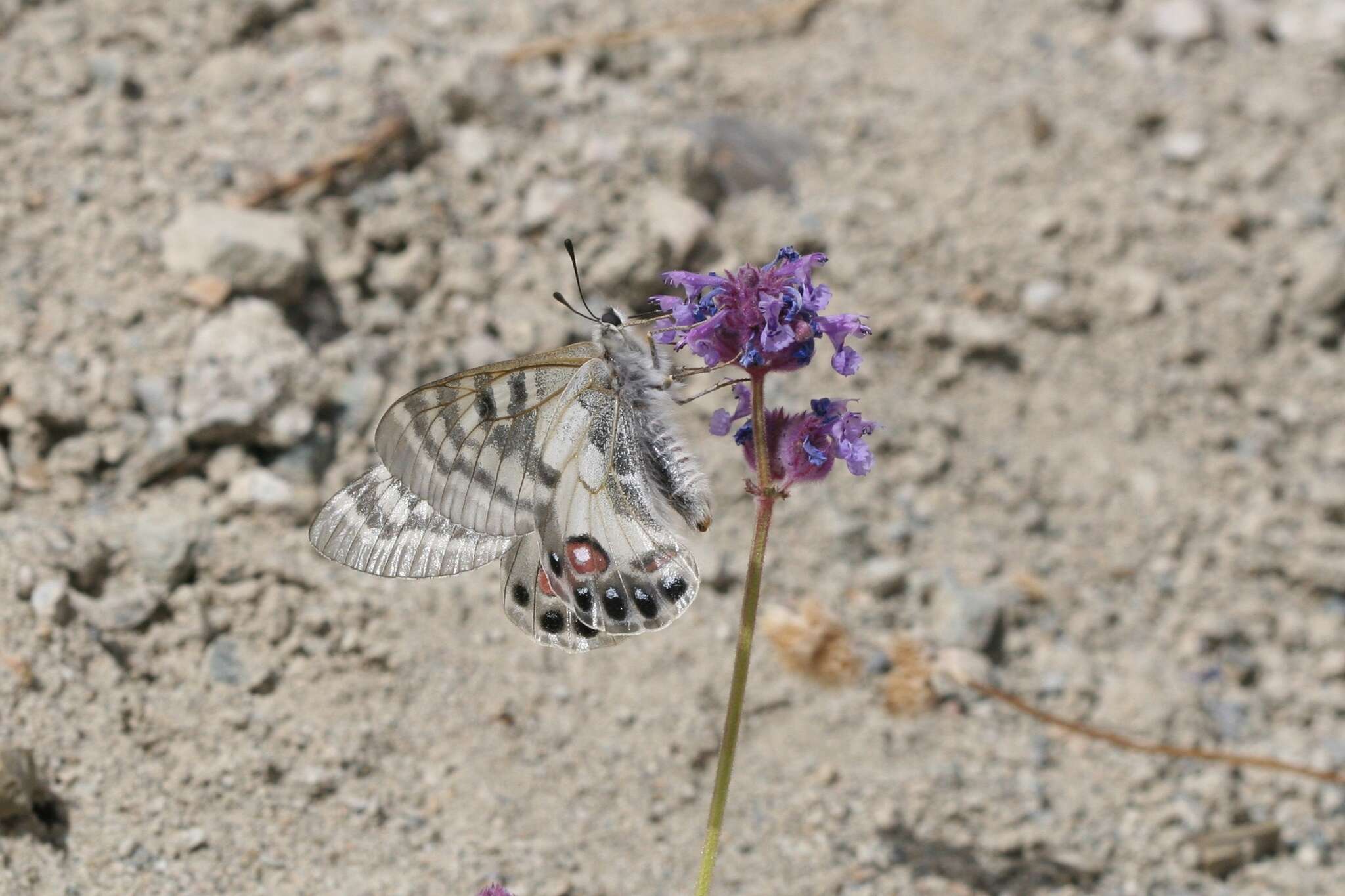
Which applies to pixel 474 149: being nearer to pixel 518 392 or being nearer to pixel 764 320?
pixel 518 392

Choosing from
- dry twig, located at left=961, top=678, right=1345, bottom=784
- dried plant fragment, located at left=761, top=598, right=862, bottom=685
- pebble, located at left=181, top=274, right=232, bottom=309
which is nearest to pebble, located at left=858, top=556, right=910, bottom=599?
dried plant fragment, located at left=761, top=598, right=862, bottom=685

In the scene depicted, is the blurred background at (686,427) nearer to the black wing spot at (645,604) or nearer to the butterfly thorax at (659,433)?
the black wing spot at (645,604)

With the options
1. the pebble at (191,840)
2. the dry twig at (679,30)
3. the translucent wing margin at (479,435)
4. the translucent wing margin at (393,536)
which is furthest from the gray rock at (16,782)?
the dry twig at (679,30)

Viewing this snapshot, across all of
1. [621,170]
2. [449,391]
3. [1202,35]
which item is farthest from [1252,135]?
[449,391]

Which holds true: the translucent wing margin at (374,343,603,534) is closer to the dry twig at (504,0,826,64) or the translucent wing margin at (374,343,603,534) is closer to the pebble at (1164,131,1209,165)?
the dry twig at (504,0,826,64)

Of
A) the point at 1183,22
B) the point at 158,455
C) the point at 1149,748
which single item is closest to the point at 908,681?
the point at 1149,748

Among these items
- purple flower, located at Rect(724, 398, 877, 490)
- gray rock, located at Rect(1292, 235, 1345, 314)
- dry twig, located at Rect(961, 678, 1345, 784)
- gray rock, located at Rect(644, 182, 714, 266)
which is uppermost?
purple flower, located at Rect(724, 398, 877, 490)

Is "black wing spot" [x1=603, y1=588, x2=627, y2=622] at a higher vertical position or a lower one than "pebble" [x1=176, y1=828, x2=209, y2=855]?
higher
